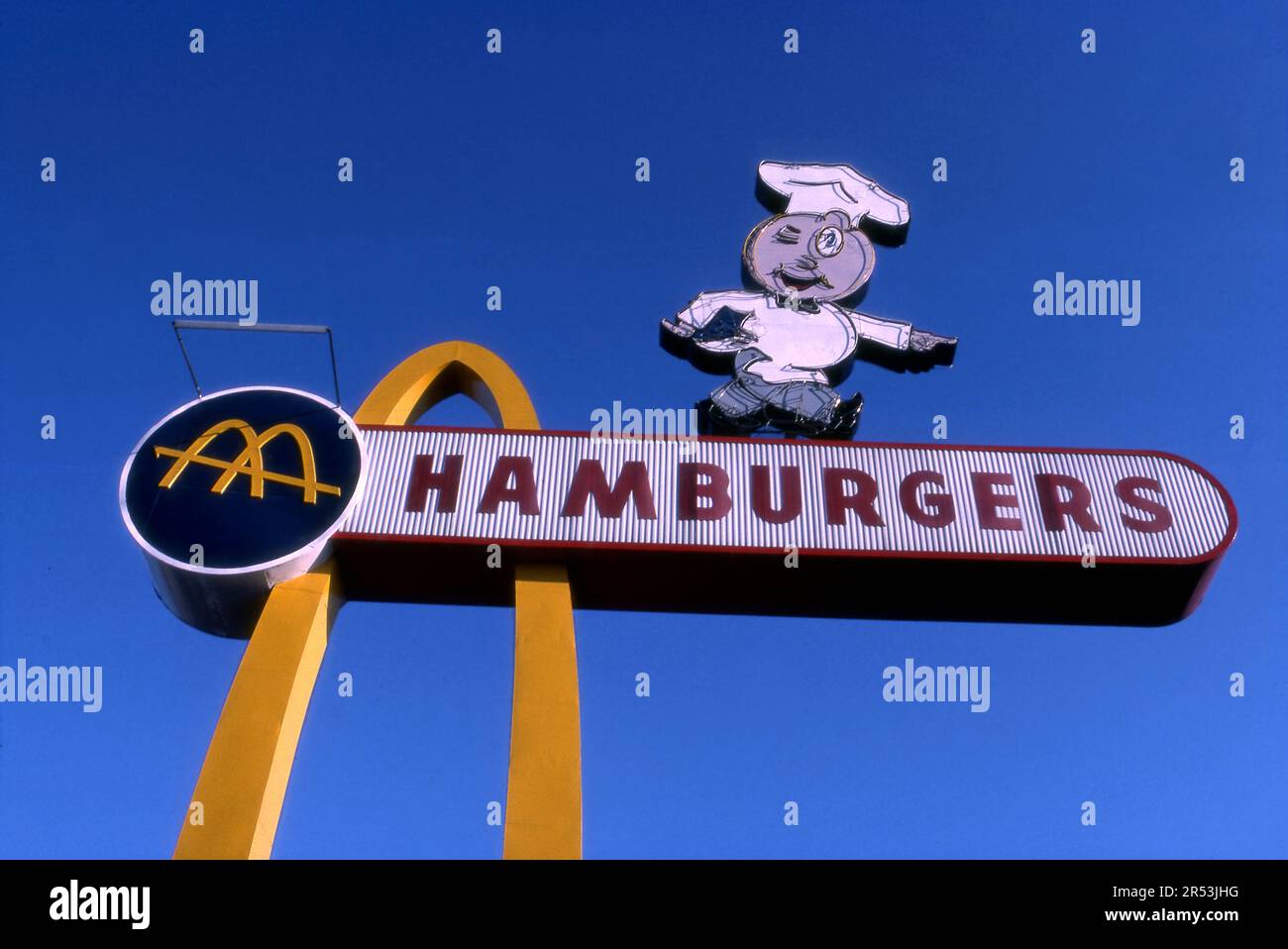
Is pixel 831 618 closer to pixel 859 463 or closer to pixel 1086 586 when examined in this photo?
pixel 859 463

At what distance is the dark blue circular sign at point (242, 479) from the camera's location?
39.3 ft

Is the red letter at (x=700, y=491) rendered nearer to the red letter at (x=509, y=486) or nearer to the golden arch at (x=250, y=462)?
the red letter at (x=509, y=486)

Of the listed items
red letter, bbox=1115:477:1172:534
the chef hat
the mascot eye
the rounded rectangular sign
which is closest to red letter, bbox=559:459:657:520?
the rounded rectangular sign

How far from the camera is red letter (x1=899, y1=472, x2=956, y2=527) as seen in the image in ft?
41.2

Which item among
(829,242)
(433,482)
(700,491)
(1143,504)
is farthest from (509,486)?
(1143,504)

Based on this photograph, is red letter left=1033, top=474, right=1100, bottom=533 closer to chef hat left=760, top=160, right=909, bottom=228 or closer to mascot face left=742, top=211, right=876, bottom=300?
mascot face left=742, top=211, right=876, bottom=300

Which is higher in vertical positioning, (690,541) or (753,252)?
(753,252)

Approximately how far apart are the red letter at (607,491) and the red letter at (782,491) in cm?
99

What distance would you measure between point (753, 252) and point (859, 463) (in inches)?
140

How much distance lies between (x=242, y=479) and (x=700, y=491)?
4259 mm
